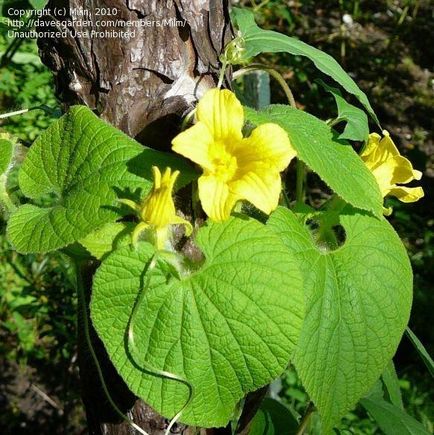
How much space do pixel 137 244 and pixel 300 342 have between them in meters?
0.22

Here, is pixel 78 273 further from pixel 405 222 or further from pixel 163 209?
pixel 405 222

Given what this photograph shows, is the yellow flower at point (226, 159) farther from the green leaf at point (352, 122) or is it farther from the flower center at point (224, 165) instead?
the green leaf at point (352, 122)

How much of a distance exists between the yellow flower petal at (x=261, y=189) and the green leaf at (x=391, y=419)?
1.63ft

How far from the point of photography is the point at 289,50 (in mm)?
927

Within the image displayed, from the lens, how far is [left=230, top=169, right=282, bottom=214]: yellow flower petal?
76 centimetres

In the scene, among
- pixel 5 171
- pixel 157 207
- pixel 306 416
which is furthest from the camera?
pixel 306 416

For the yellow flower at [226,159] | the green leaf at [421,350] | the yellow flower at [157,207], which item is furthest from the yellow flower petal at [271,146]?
the green leaf at [421,350]

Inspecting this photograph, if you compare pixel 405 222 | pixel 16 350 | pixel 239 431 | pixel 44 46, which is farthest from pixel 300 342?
pixel 405 222

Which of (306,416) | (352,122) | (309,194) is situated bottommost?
(309,194)

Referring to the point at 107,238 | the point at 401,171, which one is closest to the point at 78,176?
the point at 107,238

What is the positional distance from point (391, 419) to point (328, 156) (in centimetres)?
49

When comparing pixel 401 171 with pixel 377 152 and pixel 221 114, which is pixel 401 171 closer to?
pixel 377 152

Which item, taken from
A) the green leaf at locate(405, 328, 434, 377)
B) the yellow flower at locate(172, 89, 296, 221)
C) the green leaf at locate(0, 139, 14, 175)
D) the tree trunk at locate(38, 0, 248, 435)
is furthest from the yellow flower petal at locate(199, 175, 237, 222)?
the green leaf at locate(405, 328, 434, 377)

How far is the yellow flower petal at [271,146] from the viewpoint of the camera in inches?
30.6
